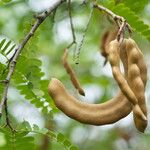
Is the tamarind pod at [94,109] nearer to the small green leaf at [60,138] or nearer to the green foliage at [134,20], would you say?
the small green leaf at [60,138]

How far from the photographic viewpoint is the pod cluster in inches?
90.7

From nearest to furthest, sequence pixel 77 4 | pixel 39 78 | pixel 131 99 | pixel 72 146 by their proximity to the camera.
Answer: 1. pixel 131 99
2. pixel 72 146
3. pixel 39 78
4. pixel 77 4

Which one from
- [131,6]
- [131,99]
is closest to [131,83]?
[131,99]

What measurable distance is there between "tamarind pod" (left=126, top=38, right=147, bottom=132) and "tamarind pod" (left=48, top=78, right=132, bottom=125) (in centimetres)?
11

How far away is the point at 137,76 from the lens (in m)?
2.40

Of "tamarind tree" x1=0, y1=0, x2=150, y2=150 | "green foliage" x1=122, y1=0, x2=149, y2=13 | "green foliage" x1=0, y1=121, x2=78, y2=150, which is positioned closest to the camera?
"tamarind tree" x1=0, y1=0, x2=150, y2=150

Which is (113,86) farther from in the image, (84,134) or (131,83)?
(131,83)

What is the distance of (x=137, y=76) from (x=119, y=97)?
0.15 meters

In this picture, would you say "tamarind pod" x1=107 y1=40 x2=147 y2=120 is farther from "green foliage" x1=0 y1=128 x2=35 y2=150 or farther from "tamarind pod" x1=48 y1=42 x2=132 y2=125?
"green foliage" x1=0 y1=128 x2=35 y2=150

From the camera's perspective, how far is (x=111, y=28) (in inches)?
143

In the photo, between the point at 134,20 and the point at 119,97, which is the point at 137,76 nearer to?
the point at 119,97

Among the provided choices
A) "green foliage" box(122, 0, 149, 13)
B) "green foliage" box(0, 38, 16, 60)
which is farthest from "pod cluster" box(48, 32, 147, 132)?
"green foliage" box(122, 0, 149, 13)

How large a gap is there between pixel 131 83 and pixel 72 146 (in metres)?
0.51

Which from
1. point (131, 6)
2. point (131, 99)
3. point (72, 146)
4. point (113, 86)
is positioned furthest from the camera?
point (113, 86)
